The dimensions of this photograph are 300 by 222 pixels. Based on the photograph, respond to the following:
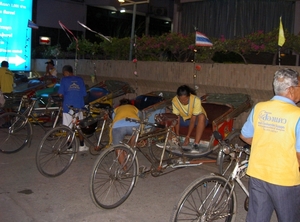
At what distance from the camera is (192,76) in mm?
10539

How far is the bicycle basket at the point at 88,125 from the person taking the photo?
22.3 feet

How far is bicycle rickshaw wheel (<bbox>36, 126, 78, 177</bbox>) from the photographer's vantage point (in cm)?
654

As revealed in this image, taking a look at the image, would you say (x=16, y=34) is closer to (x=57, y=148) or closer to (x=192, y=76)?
(x=192, y=76)

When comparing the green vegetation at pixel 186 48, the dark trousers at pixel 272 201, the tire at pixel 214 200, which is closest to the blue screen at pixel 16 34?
the green vegetation at pixel 186 48

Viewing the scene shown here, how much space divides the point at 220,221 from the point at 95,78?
9.72 metres

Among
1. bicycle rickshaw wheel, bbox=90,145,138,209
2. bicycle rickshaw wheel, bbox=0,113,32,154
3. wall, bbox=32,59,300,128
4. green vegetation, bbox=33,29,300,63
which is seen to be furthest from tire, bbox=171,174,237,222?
green vegetation, bbox=33,29,300,63

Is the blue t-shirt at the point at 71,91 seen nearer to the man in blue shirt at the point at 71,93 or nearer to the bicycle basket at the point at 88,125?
the man in blue shirt at the point at 71,93

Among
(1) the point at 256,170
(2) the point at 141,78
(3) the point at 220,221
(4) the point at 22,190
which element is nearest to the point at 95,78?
(2) the point at 141,78

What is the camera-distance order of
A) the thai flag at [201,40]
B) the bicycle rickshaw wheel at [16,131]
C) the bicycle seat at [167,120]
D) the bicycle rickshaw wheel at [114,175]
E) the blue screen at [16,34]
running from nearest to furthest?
the bicycle rickshaw wheel at [114,175]
the bicycle seat at [167,120]
the bicycle rickshaw wheel at [16,131]
the thai flag at [201,40]
the blue screen at [16,34]

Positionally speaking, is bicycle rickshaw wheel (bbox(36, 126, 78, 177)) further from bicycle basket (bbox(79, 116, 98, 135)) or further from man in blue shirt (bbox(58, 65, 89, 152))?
man in blue shirt (bbox(58, 65, 89, 152))

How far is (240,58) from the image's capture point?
10422 millimetres

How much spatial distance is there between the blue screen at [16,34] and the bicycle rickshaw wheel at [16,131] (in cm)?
1115

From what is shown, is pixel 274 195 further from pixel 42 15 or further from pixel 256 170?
pixel 42 15

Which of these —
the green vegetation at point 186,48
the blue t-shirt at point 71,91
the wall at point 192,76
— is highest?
the green vegetation at point 186,48
